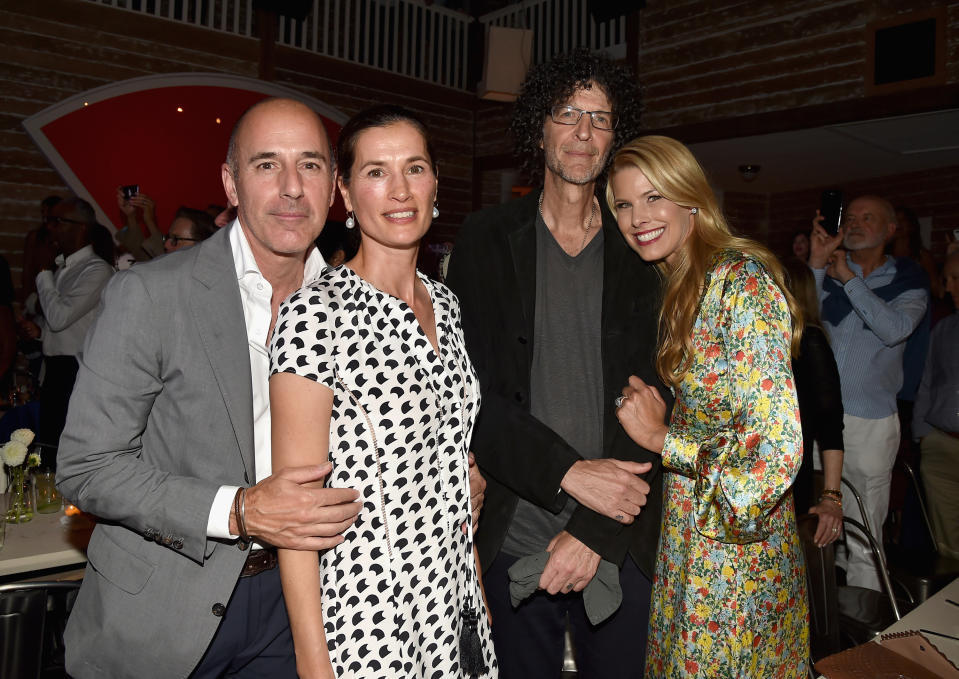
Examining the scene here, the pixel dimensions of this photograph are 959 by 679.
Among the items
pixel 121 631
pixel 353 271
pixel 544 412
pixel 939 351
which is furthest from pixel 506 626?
pixel 939 351

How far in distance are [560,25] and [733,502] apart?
935 cm

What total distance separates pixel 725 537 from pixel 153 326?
1.40 m

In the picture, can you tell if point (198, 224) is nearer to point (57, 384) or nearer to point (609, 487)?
point (57, 384)

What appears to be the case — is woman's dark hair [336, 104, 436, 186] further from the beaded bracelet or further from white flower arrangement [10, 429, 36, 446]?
white flower arrangement [10, 429, 36, 446]

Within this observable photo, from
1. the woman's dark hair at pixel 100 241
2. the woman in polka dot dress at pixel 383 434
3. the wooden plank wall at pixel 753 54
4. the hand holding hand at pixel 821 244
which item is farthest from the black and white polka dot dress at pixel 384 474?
the wooden plank wall at pixel 753 54

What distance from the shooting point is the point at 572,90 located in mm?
2197

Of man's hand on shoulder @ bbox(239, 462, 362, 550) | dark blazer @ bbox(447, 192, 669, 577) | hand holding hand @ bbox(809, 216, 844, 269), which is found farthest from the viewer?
hand holding hand @ bbox(809, 216, 844, 269)

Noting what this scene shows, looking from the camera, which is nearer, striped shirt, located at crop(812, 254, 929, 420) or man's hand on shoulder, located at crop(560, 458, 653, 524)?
man's hand on shoulder, located at crop(560, 458, 653, 524)

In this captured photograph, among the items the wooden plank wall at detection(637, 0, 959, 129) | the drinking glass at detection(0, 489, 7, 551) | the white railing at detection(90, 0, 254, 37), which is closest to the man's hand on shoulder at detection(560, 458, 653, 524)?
the drinking glass at detection(0, 489, 7, 551)

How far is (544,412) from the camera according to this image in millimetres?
2074

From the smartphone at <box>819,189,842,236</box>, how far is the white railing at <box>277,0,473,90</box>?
6896mm

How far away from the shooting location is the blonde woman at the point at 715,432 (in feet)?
5.23

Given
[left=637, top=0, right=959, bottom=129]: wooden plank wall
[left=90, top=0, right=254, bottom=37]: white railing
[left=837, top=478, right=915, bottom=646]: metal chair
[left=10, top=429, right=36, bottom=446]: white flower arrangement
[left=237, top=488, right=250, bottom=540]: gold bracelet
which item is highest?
[left=90, top=0, right=254, bottom=37]: white railing

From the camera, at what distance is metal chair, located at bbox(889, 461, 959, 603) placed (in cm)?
333
